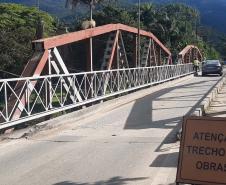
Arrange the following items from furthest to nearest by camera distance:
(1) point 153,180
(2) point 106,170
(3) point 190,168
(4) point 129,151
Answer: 1. (4) point 129,151
2. (2) point 106,170
3. (1) point 153,180
4. (3) point 190,168

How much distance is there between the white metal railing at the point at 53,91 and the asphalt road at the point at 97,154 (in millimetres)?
862

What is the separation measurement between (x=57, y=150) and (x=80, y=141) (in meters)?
1.06

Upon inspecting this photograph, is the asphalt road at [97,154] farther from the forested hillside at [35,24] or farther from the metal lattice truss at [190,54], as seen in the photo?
the metal lattice truss at [190,54]

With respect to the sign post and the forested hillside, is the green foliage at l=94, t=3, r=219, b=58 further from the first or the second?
the sign post

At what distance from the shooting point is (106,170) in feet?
25.0

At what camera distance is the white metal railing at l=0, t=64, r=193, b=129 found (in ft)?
38.1

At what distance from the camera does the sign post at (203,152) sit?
5846 millimetres

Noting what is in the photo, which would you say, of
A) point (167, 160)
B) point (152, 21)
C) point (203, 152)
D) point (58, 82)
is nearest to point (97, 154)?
point (167, 160)

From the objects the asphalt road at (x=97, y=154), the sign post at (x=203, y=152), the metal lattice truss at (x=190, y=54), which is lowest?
the metal lattice truss at (x=190, y=54)

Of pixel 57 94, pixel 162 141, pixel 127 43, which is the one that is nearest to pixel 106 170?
pixel 162 141

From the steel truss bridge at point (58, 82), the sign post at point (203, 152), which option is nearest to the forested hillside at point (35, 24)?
the steel truss bridge at point (58, 82)

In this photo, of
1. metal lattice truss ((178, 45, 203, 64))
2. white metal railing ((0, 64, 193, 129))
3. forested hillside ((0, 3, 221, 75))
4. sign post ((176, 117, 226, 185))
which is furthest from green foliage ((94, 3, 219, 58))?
sign post ((176, 117, 226, 185))

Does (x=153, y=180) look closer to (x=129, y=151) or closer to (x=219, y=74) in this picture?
(x=129, y=151)

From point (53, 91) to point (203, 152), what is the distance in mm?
8359
